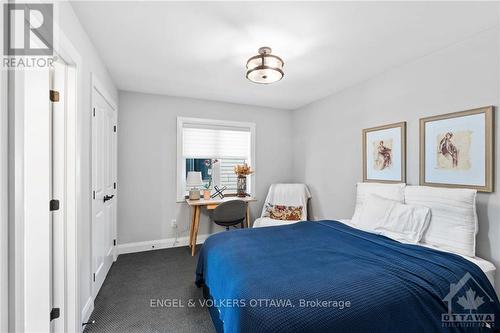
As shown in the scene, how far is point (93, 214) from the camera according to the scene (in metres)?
2.18

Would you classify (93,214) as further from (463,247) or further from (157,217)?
(463,247)

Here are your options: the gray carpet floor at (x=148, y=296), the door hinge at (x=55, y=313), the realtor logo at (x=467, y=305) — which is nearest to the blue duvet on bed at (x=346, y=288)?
the realtor logo at (x=467, y=305)

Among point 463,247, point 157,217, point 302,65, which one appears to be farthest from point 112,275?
point 463,247

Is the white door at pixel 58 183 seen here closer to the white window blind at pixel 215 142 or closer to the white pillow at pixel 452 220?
the white window blind at pixel 215 142

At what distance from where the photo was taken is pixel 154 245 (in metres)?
3.66

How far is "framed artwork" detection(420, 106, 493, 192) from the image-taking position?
76.7 inches

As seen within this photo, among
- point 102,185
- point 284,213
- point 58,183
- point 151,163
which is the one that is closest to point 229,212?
point 284,213

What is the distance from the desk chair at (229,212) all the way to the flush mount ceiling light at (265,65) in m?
1.89

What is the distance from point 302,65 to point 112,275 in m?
3.37

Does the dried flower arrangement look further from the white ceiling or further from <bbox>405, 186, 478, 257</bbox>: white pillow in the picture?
<bbox>405, 186, 478, 257</bbox>: white pillow

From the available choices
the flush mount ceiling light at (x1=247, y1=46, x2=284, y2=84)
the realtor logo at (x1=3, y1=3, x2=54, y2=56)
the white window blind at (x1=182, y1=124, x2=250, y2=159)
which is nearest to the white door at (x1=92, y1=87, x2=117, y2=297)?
the realtor logo at (x1=3, y1=3, x2=54, y2=56)

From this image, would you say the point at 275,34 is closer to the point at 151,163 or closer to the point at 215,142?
the point at 215,142

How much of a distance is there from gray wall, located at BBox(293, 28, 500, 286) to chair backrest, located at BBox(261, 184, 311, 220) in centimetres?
18

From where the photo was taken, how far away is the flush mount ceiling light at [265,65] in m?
2.21
